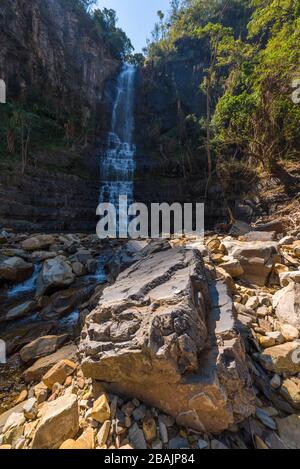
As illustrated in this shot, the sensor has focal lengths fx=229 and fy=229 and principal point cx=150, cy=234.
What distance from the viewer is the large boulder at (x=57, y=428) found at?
1219 mm

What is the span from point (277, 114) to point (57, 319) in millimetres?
7906

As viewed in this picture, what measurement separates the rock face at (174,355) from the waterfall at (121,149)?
10374mm

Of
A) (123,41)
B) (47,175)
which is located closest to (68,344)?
(47,175)

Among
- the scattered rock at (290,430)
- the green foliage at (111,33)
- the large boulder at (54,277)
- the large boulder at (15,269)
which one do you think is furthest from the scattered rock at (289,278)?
the green foliage at (111,33)

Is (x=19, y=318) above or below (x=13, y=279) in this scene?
below

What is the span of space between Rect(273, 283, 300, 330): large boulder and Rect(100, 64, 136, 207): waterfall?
10.1 m

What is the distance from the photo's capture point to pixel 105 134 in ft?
48.0

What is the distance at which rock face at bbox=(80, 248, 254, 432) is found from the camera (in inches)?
44.2

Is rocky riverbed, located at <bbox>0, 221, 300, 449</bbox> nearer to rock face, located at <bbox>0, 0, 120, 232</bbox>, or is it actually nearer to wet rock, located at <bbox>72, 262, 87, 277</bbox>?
wet rock, located at <bbox>72, 262, 87, 277</bbox>

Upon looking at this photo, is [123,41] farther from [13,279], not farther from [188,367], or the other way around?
[188,367]

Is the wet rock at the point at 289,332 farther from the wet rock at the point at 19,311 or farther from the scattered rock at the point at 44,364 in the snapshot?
the wet rock at the point at 19,311

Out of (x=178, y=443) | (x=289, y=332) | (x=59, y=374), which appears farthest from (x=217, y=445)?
(x=59, y=374)

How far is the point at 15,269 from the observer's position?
4.07 metres

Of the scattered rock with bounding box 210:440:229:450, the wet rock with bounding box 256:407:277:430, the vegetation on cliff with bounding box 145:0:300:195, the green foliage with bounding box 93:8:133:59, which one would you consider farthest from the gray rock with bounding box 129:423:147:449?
the green foliage with bounding box 93:8:133:59
